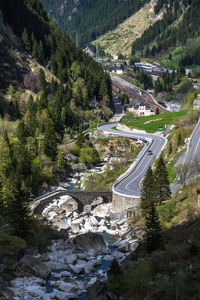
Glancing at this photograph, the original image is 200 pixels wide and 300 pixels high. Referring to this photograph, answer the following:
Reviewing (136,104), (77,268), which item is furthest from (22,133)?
(136,104)

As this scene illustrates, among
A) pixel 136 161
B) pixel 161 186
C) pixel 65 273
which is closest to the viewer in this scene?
pixel 65 273

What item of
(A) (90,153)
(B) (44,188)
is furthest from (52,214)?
(A) (90,153)

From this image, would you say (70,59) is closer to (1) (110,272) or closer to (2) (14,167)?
(2) (14,167)

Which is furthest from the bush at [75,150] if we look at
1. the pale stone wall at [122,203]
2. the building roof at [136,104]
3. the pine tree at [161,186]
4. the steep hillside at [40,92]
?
the building roof at [136,104]

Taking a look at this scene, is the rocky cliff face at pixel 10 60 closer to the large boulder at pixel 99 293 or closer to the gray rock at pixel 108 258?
the gray rock at pixel 108 258

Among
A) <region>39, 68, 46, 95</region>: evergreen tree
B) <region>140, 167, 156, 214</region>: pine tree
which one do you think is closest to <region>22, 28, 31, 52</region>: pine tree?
<region>39, 68, 46, 95</region>: evergreen tree

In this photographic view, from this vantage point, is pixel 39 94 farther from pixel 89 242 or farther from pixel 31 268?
pixel 31 268

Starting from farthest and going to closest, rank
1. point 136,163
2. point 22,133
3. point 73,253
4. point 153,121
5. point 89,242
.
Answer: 1. point 153,121
2. point 22,133
3. point 136,163
4. point 89,242
5. point 73,253
